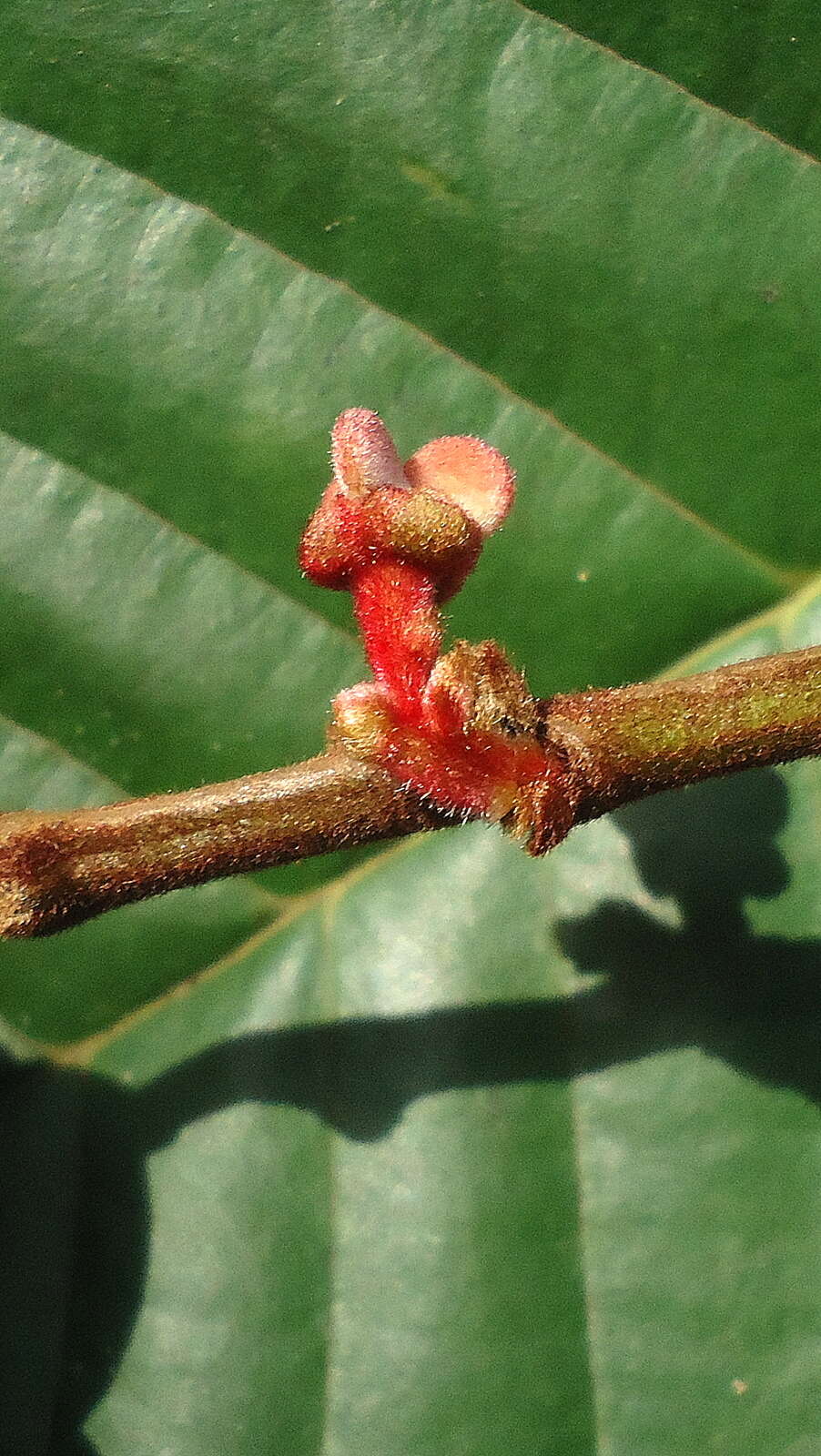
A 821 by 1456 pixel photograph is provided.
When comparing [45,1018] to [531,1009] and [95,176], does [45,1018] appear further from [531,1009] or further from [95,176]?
[95,176]

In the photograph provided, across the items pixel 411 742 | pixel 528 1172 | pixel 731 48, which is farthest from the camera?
pixel 528 1172

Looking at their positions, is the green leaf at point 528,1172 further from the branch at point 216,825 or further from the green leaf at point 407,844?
the branch at point 216,825

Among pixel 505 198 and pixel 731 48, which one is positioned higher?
pixel 731 48

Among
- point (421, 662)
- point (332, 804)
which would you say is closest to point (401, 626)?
point (421, 662)

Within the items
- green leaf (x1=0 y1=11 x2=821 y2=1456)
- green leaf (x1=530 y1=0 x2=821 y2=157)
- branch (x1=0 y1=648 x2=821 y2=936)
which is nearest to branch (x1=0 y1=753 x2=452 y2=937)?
branch (x1=0 y1=648 x2=821 y2=936)

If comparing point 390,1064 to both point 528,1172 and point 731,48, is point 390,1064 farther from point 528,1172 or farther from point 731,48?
point 731,48

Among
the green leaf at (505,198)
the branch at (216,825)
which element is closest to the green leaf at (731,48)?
the green leaf at (505,198)
